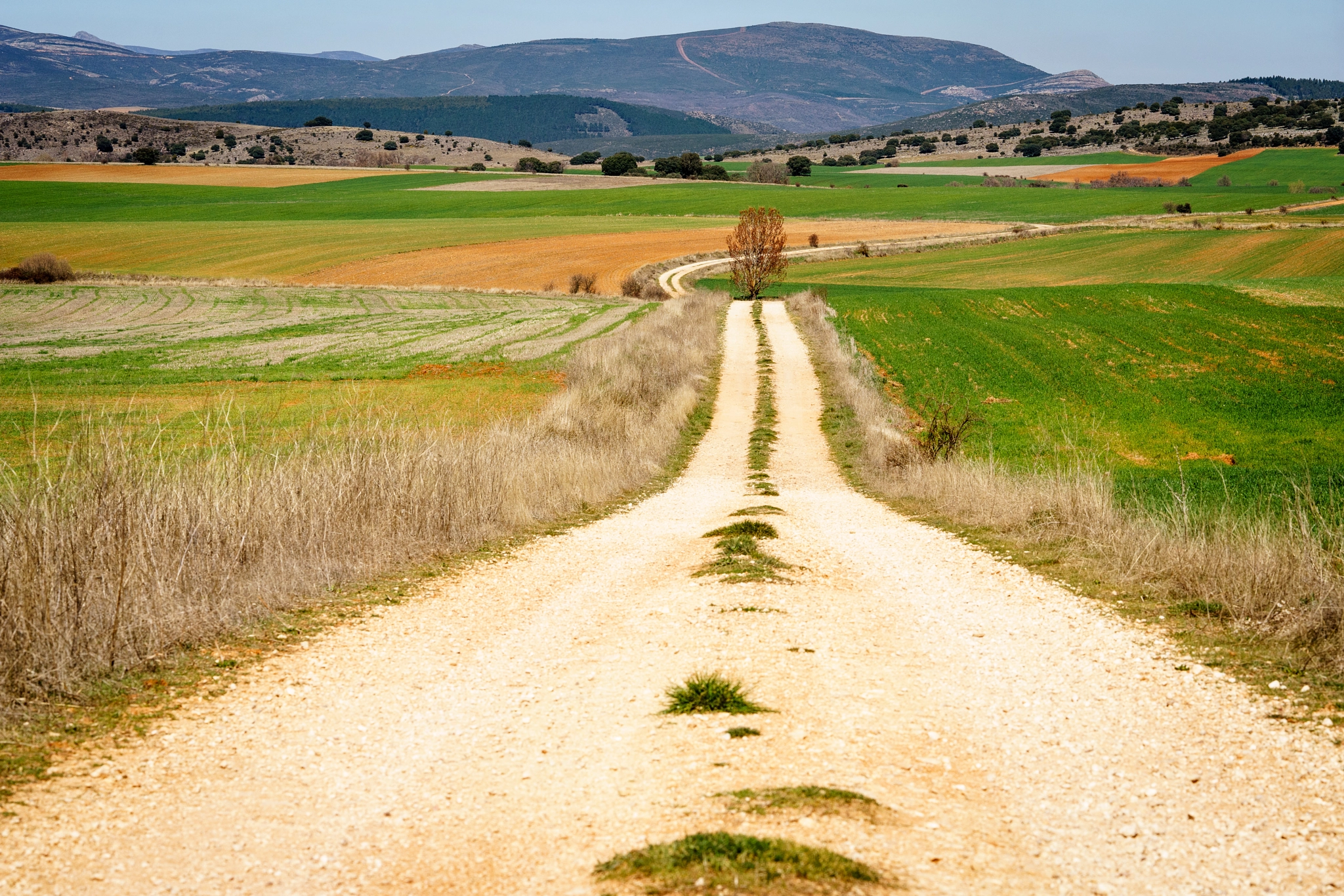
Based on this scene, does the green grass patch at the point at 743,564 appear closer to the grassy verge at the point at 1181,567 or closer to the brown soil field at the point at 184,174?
the grassy verge at the point at 1181,567

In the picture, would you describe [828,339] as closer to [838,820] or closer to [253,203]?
[838,820]

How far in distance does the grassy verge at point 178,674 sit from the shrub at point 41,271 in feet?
199

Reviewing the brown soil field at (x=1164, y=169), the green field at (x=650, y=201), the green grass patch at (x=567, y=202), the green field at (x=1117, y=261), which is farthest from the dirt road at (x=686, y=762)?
the brown soil field at (x=1164, y=169)

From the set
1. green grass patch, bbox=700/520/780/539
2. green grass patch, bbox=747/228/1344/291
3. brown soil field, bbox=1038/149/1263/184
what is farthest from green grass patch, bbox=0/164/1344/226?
green grass patch, bbox=700/520/780/539

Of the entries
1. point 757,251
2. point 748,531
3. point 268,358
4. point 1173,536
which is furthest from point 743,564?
point 757,251

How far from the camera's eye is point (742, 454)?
80.2 ft

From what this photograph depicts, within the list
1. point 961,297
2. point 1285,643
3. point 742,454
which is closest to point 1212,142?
point 961,297

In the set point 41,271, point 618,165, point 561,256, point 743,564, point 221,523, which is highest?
point 618,165

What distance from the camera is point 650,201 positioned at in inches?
4434

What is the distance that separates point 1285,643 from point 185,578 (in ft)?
33.5

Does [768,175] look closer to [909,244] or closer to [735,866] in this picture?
[909,244]

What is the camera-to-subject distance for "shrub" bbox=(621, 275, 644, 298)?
62.2 metres

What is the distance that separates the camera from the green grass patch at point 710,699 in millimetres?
6984

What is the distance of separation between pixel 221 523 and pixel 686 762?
21.8 ft
